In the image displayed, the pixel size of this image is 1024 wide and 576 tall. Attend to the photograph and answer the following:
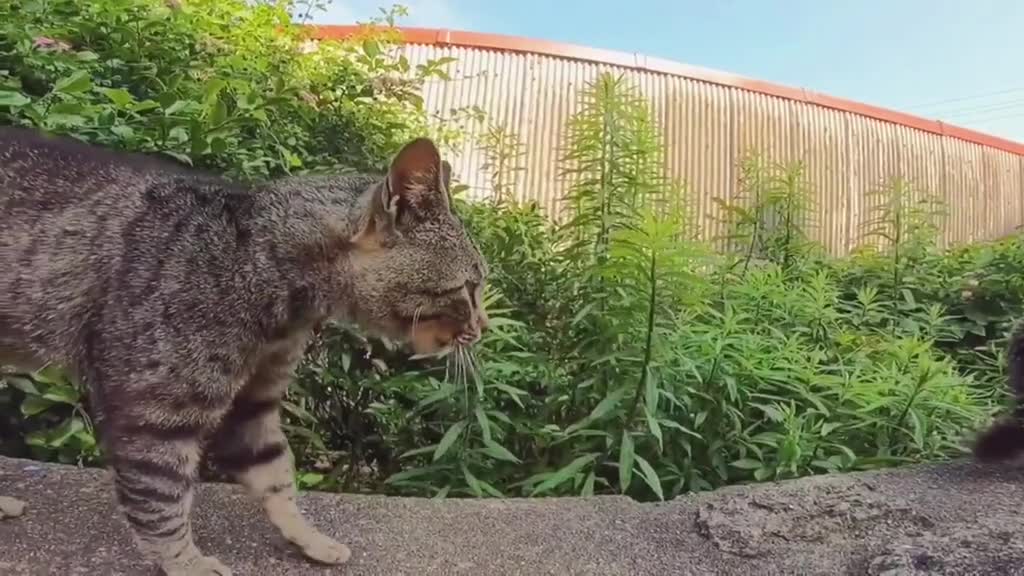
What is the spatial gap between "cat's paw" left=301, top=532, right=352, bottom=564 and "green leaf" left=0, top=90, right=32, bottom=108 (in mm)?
1438

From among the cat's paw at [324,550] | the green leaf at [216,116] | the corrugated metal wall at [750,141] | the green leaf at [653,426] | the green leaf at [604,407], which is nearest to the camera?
the cat's paw at [324,550]

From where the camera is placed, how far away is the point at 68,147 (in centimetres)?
202

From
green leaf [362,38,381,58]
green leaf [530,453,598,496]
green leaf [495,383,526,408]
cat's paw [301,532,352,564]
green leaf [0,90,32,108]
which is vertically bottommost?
cat's paw [301,532,352,564]

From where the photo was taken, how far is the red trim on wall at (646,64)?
19.2 ft

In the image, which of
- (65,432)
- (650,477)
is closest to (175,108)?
(65,432)

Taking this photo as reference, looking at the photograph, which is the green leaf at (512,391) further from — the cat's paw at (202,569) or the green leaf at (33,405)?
the green leaf at (33,405)

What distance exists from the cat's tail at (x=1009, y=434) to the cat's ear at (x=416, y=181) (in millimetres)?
1589

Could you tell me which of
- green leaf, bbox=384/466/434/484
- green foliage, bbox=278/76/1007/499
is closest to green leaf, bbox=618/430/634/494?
green foliage, bbox=278/76/1007/499

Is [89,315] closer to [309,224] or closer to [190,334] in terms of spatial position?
[190,334]

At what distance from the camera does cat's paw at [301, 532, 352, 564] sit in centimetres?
191

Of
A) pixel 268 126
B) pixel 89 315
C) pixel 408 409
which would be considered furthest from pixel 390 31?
pixel 89 315

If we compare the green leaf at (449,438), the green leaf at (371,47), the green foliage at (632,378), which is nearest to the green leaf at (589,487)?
the green foliage at (632,378)

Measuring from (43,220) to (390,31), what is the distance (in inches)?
91.6

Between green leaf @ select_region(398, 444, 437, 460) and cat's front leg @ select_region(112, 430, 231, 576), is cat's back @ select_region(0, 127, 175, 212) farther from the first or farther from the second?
green leaf @ select_region(398, 444, 437, 460)
